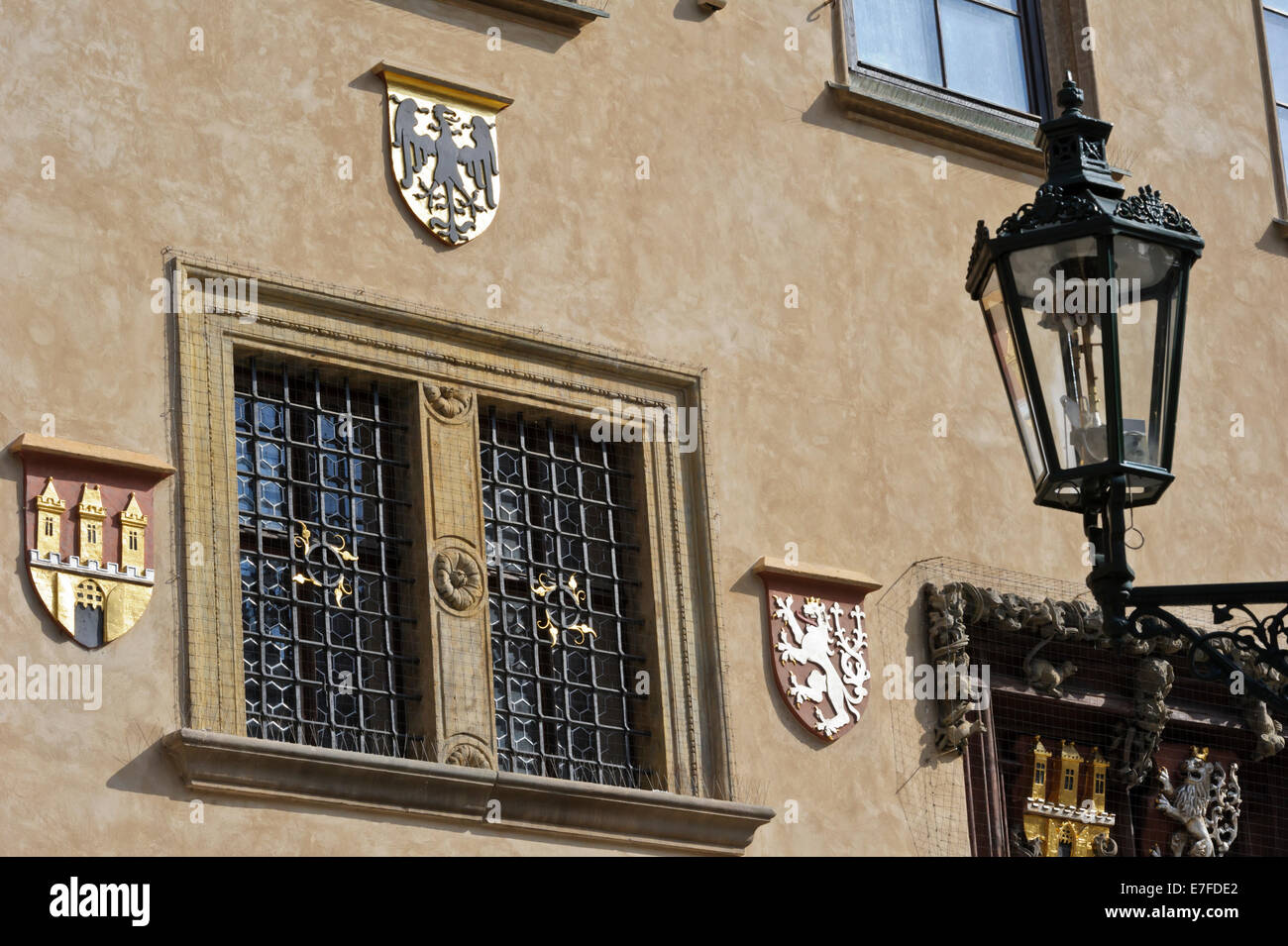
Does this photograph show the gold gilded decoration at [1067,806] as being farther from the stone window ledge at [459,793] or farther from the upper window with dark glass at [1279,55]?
the upper window with dark glass at [1279,55]

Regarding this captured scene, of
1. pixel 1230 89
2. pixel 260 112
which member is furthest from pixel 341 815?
pixel 1230 89

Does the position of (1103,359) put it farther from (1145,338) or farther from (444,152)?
(444,152)

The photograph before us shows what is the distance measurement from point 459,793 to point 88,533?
146 centimetres

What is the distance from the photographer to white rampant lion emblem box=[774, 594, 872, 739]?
9.92 metres

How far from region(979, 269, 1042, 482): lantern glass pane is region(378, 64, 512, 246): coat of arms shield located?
3327 millimetres

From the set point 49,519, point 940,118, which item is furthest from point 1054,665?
point 49,519

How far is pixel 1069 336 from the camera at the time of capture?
634 centimetres

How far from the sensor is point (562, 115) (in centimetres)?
1012

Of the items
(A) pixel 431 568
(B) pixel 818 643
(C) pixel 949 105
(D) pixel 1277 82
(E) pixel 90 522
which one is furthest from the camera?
(D) pixel 1277 82

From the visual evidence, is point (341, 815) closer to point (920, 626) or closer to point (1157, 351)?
point (920, 626)

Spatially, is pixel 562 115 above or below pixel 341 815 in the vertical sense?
above

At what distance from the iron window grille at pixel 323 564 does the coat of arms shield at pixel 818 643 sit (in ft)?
4.79

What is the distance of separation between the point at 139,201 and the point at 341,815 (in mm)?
2110

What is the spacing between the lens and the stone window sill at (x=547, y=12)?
10.0 meters
